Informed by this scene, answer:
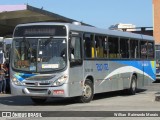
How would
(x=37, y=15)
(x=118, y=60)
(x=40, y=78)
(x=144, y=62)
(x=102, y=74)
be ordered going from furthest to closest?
1. (x=37, y=15)
2. (x=144, y=62)
3. (x=118, y=60)
4. (x=102, y=74)
5. (x=40, y=78)

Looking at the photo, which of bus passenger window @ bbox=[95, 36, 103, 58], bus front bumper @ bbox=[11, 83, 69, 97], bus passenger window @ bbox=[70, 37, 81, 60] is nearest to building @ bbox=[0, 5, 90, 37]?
bus passenger window @ bbox=[95, 36, 103, 58]

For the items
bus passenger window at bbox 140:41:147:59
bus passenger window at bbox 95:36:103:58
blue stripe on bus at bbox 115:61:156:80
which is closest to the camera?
bus passenger window at bbox 95:36:103:58

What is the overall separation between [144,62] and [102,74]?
5033 millimetres

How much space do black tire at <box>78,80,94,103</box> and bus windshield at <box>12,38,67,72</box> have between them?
1738 mm

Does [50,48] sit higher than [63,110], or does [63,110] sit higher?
[50,48]

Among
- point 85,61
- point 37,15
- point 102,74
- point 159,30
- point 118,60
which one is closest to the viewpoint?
point 85,61

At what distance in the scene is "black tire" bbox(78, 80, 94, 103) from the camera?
17.4 m

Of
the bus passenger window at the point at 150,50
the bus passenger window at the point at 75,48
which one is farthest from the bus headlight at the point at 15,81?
the bus passenger window at the point at 150,50

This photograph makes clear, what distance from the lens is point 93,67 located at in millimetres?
18016

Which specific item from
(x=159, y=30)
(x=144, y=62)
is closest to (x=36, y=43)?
(x=144, y=62)

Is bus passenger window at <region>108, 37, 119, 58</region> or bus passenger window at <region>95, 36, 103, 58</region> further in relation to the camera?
bus passenger window at <region>108, 37, 119, 58</region>

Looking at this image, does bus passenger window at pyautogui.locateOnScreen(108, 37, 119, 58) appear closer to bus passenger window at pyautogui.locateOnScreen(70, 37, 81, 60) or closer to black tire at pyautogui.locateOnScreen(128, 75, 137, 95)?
black tire at pyautogui.locateOnScreen(128, 75, 137, 95)

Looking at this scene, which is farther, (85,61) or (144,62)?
(144,62)

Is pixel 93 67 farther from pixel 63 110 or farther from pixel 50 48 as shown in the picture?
pixel 63 110
